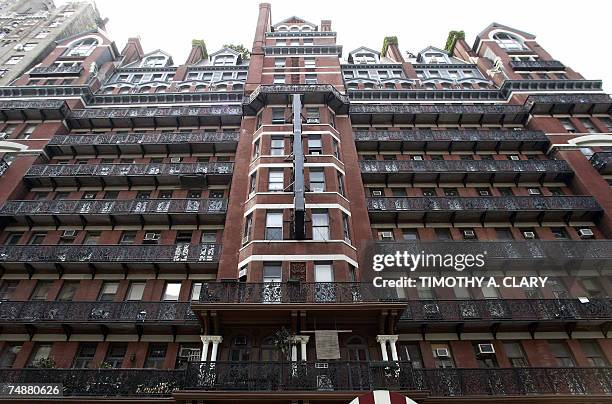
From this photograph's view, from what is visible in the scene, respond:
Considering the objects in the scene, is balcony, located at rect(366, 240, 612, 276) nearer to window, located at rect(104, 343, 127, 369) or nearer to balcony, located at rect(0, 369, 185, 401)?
balcony, located at rect(0, 369, 185, 401)

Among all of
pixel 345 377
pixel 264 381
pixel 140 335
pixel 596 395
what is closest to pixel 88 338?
pixel 140 335

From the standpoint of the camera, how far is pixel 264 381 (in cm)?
1608

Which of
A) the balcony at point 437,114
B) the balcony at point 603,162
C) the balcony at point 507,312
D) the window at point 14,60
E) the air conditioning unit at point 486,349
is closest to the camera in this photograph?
the balcony at point 507,312

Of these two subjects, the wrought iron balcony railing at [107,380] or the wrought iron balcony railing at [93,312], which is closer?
the wrought iron balcony railing at [107,380]

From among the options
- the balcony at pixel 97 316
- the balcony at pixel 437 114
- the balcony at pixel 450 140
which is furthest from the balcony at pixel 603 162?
the balcony at pixel 97 316

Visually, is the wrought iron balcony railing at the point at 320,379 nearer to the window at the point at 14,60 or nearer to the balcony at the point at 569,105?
the balcony at the point at 569,105

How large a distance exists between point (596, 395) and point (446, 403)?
6397 mm

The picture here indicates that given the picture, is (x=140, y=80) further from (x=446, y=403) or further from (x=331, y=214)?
(x=446, y=403)

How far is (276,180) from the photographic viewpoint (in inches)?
1005

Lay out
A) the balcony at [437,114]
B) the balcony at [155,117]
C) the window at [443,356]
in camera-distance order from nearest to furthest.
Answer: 1. the window at [443,356]
2. the balcony at [155,117]
3. the balcony at [437,114]

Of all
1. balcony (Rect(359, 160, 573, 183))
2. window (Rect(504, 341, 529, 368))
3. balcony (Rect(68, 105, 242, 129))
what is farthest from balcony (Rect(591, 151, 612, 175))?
balcony (Rect(68, 105, 242, 129))

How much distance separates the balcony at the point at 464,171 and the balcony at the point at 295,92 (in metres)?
5.89

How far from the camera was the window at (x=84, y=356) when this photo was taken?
2022 centimetres

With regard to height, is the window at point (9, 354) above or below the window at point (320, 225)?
below
